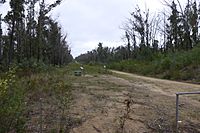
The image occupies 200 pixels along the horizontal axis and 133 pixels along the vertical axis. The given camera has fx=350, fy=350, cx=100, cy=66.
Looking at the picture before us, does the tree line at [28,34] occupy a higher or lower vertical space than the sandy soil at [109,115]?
higher

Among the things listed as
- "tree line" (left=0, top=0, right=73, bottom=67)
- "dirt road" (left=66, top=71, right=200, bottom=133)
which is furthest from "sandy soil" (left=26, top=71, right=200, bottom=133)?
"tree line" (left=0, top=0, right=73, bottom=67)

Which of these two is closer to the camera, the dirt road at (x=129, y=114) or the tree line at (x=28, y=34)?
the dirt road at (x=129, y=114)

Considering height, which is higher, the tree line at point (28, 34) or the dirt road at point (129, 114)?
the tree line at point (28, 34)

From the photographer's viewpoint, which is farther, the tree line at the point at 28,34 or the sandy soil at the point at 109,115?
the tree line at the point at 28,34

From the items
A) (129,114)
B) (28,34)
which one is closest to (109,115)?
(129,114)

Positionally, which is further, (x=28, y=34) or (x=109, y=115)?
(x=28, y=34)

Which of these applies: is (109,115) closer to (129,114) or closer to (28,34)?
(129,114)

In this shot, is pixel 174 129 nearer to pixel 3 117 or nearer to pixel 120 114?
pixel 120 114

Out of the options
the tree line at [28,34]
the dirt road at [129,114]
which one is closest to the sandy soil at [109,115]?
the dirt road at [129,114]

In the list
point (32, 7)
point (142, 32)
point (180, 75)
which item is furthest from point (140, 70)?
point (142, 32)

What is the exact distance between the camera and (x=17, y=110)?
6199mm

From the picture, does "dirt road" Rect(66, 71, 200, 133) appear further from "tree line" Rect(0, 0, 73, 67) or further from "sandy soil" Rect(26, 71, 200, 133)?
"tree line" Rect(0, 0, 73, 67)

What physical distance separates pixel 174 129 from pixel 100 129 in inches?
62.9

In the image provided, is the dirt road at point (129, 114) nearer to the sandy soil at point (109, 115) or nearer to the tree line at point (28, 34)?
the sandy soil at point (109, 115)
